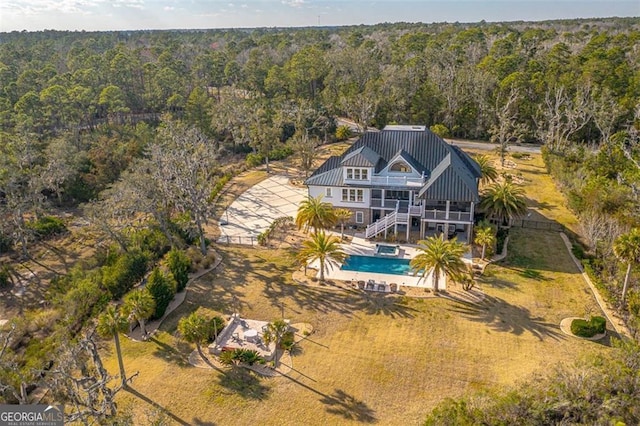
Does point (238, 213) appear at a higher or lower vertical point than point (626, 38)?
lower

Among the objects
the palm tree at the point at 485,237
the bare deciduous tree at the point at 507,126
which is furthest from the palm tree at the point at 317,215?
the bare deciduous tree at the point at 507,126

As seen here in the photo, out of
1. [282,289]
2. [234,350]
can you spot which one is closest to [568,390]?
[234,350]

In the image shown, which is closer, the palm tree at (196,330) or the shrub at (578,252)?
the palm tree at (196,330)

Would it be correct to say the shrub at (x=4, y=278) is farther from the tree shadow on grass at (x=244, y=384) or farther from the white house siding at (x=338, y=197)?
the white house siding at (x=338, y=197)

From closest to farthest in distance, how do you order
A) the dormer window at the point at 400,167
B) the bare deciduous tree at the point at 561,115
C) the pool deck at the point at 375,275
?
the pool deck at the point at 375,275
the dormer window at the point at 400,167
the bare deciduous tree at the point at 561,115

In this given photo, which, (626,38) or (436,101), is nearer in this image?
(436,101)

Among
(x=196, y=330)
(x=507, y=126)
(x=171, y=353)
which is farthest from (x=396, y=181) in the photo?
(x=507, y=126)

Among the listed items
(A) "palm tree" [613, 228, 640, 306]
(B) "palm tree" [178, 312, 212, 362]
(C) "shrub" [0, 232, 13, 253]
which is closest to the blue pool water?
(B) "palm tree" [178, 312, 212, 362]

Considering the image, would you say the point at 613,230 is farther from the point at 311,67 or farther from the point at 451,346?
the point at 311,67
